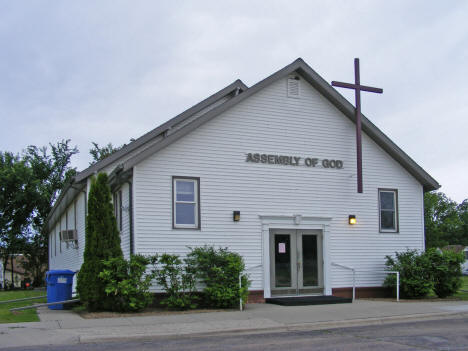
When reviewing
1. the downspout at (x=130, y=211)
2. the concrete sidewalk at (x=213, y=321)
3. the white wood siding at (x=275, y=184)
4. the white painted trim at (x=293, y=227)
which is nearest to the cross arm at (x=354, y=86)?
the white wood siding at (x=275, y=184)

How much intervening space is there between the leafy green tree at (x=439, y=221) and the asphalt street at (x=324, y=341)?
4697 centimetres

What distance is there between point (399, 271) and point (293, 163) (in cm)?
489

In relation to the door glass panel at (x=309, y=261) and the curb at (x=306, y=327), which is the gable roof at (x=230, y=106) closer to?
the door glass panel at (x=309, y=261)

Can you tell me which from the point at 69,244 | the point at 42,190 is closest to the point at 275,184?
the point at 69,244

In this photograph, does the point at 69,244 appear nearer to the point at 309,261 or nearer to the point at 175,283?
the point at 175,283

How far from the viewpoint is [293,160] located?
1869cm

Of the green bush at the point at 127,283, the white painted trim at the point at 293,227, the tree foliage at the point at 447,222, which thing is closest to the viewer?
the green bush at the point at 127,283

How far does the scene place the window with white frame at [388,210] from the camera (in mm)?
20000

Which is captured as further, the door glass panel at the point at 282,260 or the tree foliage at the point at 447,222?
the tree foliage at the point at 447,222

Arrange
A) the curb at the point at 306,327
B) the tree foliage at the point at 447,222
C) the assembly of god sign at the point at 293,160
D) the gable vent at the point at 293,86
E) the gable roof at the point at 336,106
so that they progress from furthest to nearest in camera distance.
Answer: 1. the tree foliage at the point at 447,222
2. the gable vent at the point at 293,86
3. the assembly of god sign at the point at 293,160
4. the gable roof at the point at 336,106
5. the curb at the point at 306,327

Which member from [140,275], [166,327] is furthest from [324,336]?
[140,275]

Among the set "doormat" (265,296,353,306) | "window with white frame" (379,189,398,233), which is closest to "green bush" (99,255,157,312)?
"doormat" (265,296,353,306)

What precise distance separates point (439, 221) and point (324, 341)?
6541cm

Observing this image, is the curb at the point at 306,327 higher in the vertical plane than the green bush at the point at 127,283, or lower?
lower
